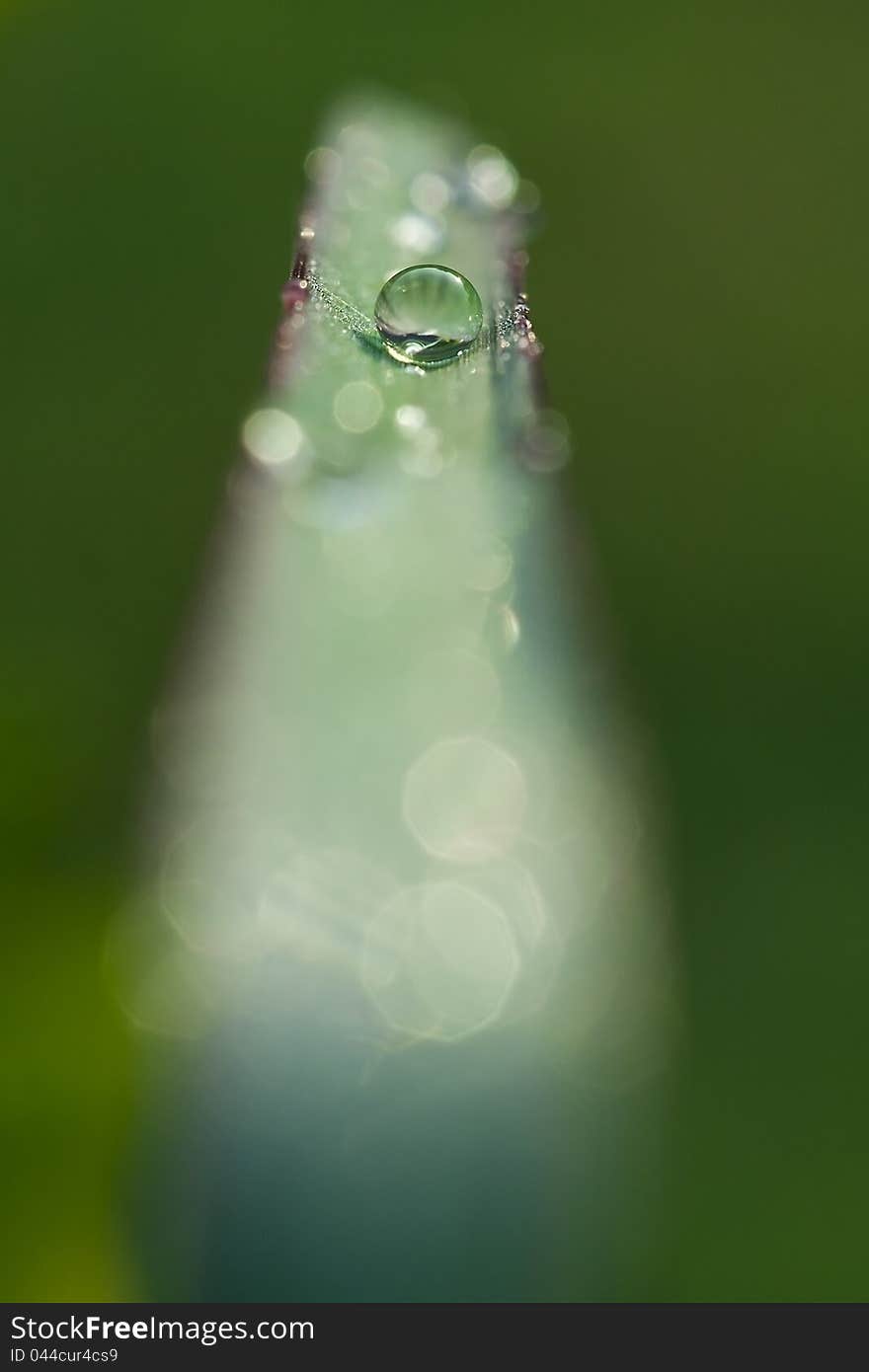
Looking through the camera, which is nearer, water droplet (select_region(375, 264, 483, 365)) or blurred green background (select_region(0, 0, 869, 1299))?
water droplet (select_region(375, 264, 483, 365))

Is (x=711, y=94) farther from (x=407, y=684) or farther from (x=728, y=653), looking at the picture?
(x=407, y=684)

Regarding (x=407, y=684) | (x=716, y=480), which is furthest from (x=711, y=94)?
(x=407, y=684)

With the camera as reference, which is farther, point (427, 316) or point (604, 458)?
point (604, 458)

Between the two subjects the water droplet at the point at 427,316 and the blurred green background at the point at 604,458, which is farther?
the blurred green background at the point at 604,458

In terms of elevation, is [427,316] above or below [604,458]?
below
